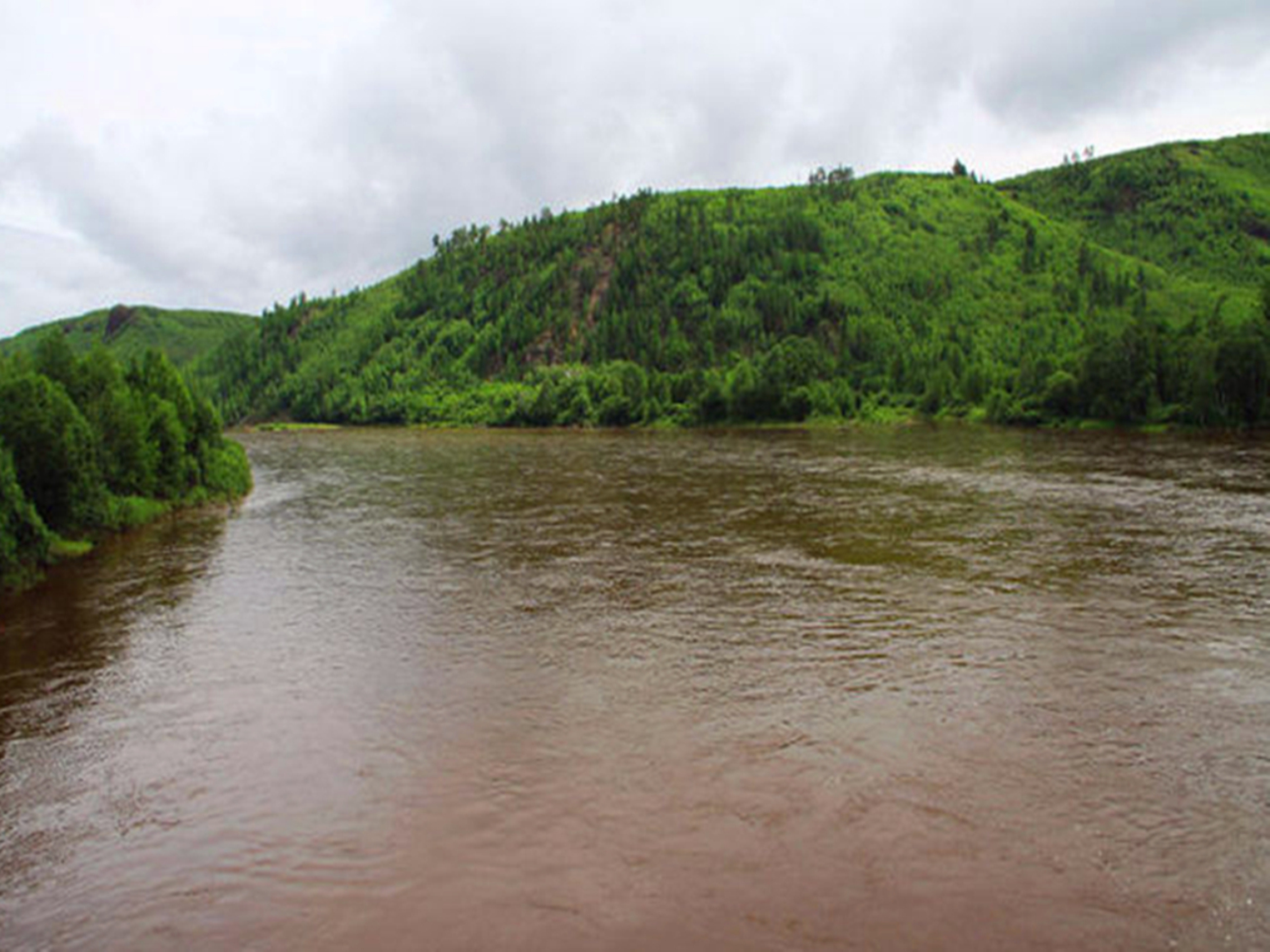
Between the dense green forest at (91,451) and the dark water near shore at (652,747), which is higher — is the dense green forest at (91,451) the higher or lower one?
the higher one

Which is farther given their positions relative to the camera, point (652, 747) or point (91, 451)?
point (91, 451)

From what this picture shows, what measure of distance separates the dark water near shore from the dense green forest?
3.01 meters

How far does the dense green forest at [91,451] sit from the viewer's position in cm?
3011

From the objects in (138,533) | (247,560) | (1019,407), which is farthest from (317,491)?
(1019,407)

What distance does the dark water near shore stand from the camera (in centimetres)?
1048

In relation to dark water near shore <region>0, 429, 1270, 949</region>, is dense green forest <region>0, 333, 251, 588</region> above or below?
above

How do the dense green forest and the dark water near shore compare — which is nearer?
the dark water near shore

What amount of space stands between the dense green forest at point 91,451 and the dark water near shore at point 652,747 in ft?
9.88

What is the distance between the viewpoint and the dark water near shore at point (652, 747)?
10.5 m

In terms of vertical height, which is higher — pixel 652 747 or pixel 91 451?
pixel 91 451

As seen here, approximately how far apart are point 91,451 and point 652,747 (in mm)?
31813

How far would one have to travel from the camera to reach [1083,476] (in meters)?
54.4

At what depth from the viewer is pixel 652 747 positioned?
15.3 m

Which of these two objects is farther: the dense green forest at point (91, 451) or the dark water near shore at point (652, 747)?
the dense green forest at point (91, 451)
